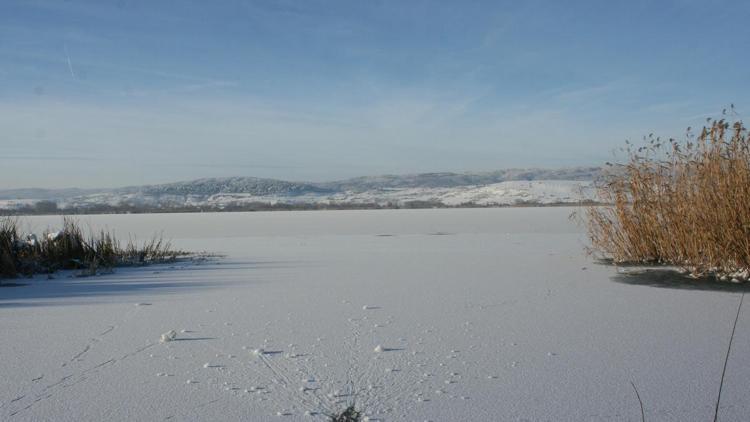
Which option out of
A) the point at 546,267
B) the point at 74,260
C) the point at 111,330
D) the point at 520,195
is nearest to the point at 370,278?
the point at 546,267

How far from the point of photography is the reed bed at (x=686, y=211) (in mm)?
5000

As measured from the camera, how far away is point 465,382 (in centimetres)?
235

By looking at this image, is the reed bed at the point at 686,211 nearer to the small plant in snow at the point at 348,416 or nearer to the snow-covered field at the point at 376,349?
the snow-covered field at the point at 376,349

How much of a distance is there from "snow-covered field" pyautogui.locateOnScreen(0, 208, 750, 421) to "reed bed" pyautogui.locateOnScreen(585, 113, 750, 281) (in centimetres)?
62

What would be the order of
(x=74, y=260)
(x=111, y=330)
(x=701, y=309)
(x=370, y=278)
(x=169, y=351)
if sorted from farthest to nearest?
(x=74, y=260) → (x=370, y=278) → (x=701, y=309) → (x=111, y=330) → (x=169, y=351)

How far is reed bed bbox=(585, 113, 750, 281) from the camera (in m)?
5.00

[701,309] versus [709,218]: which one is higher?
[709,218]

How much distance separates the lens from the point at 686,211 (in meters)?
5.46

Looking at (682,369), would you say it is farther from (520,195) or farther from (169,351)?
(520,195)

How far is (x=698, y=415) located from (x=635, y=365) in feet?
1.91

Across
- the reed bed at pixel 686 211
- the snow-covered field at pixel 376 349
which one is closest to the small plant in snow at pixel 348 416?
the snow-covered field at pixel 376 349

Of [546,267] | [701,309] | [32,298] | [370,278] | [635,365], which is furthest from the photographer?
[546,267]

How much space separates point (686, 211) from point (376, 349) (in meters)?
3.99

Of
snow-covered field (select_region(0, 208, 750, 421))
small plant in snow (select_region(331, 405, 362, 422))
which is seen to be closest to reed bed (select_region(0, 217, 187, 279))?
snow-covered field (select_region(0, 208, 750, 421))
